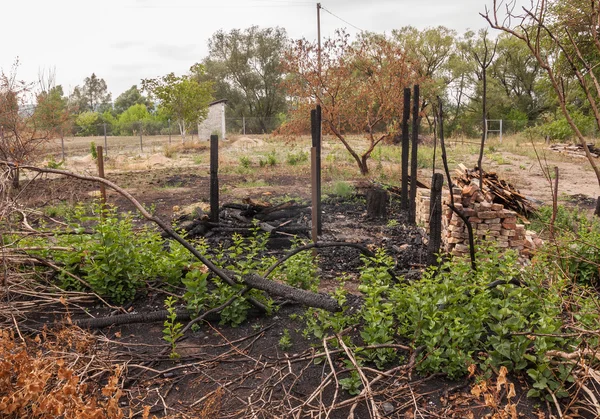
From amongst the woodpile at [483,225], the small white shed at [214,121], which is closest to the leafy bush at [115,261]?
the woodpile at [483,225]

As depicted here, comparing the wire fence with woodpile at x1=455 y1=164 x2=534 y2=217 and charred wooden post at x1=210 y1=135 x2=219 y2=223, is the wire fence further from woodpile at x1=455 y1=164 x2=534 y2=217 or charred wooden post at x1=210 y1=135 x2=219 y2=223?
charred wooden post at x1=210 y1=135 x2=219 y2=223

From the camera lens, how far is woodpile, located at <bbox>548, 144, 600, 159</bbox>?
21719 mm

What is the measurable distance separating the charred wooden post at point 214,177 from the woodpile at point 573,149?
18.8 meters

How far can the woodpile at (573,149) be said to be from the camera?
71.3 ft

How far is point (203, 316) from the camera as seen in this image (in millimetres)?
3814

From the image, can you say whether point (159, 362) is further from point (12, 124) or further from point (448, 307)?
point (12, 124)

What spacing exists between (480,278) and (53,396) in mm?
2661

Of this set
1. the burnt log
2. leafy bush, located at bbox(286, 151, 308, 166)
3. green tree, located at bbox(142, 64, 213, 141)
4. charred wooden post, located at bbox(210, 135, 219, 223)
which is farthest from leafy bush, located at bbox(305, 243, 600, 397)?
green tree, located at bbox(142, 64, 213, 141)

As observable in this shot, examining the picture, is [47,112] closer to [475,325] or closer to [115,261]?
[115,261]

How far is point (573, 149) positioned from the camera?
78.2 feet

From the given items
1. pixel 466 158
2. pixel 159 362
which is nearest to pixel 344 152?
pixel 466 158

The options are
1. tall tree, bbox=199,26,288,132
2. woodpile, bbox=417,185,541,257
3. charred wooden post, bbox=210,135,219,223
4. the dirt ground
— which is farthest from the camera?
tall tree, bbox=199,26,288,132

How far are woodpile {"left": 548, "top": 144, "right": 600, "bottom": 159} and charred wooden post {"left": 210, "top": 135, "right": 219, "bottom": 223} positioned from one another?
61.7 feet

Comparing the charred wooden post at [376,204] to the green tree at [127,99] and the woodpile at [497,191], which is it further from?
the green tree at [127,99]
